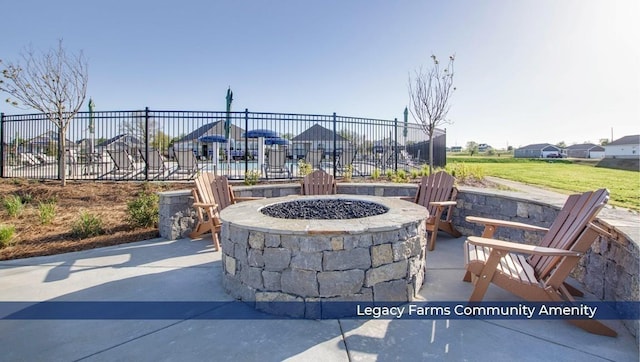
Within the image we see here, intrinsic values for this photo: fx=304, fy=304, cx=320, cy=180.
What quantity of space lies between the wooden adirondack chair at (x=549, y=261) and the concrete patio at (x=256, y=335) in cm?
22

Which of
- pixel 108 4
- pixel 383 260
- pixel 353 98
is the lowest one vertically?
pixel 383 260

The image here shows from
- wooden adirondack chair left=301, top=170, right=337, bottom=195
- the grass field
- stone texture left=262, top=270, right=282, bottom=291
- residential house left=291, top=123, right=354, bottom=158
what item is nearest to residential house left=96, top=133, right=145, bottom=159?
residential house left=291, top=123, right=354, bottom=158

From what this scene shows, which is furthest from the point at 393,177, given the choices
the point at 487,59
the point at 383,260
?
the point at 383,260

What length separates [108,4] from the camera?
6809mm

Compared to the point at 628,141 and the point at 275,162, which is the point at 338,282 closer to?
the point at 275,162

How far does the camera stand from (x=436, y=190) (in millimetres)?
4793

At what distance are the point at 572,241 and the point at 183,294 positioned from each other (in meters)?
3.19

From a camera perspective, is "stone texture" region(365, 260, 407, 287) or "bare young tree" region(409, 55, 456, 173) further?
"bare young tree" region(409, 55, 456, 173)

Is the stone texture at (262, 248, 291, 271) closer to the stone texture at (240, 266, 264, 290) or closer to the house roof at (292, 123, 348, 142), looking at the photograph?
the stone texture at (240, 266, 264, 290)

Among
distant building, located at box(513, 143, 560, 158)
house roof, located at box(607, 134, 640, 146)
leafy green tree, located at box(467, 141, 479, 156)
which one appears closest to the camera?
house roof, located at box(607, 134, 640, 146)

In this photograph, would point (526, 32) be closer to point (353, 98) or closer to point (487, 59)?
point (487, 59)

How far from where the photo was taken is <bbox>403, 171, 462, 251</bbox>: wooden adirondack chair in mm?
4250

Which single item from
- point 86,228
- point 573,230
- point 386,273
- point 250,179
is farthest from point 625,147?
point 86,228

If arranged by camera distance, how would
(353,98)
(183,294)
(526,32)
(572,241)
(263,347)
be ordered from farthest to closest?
(353,98), (526,32), (183,294), (572,241), (263,347)
